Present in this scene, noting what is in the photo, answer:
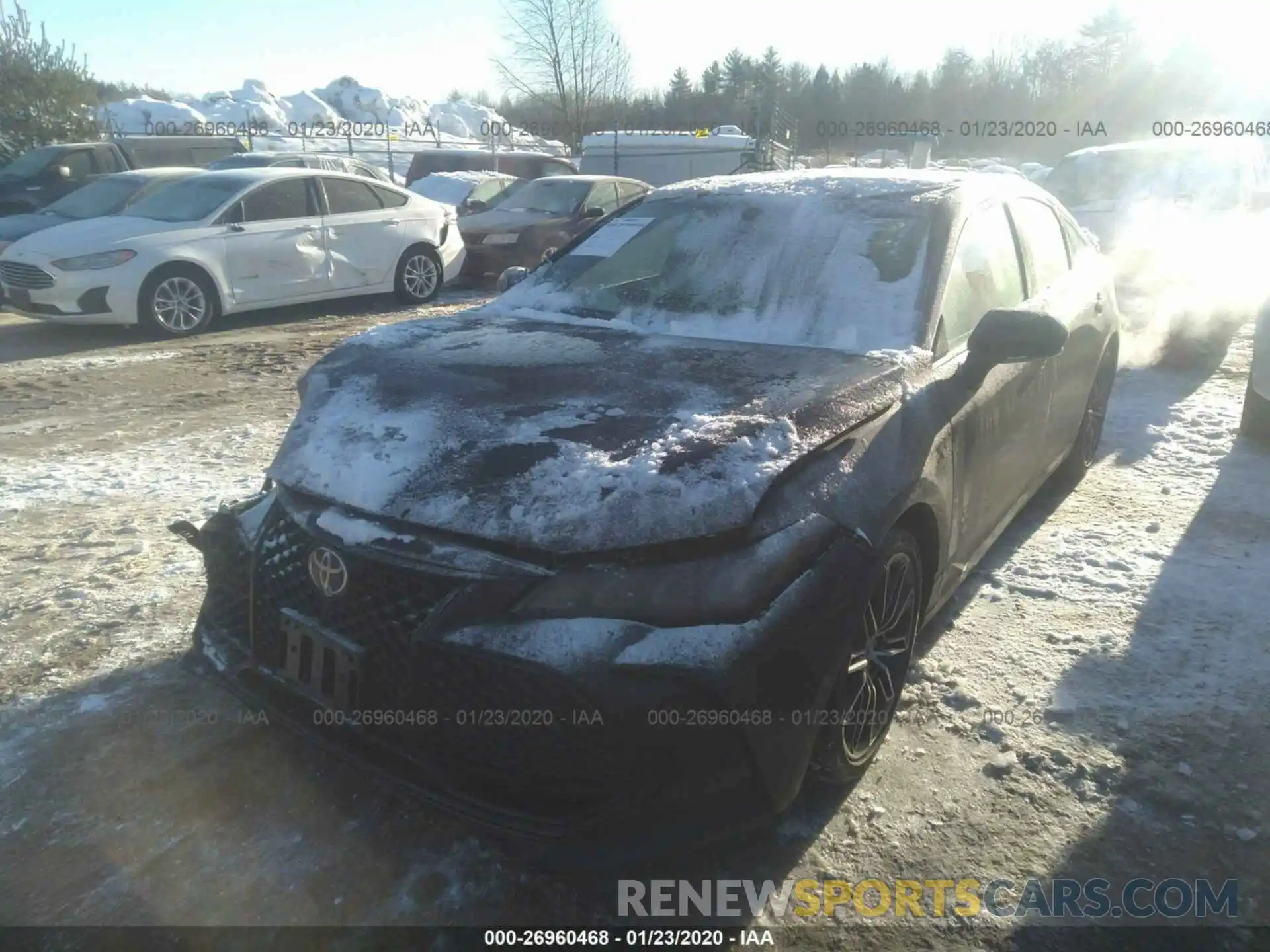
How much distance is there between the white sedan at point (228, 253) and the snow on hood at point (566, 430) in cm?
645

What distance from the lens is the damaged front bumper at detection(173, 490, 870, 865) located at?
6.17 ft

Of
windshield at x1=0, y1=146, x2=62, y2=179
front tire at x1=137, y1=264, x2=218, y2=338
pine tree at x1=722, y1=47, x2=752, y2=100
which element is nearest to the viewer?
front tire at x1=137, y1=264, x2=218, y2=338

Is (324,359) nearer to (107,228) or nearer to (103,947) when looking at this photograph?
(103,947)

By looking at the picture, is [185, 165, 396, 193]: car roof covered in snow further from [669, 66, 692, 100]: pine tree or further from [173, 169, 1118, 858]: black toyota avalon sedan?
[669, 66, 692, 100]: pine tree

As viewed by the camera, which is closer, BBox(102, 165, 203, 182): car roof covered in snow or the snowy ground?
the snowy ground

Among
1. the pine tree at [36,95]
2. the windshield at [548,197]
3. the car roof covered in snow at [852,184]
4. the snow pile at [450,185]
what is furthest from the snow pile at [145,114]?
the car roof covered in snow at [852,184]

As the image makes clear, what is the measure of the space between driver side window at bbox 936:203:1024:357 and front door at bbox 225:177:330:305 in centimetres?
740

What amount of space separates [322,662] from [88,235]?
782 centimetres

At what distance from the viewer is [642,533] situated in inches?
78.7

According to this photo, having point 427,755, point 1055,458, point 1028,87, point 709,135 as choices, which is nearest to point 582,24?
point 709,135

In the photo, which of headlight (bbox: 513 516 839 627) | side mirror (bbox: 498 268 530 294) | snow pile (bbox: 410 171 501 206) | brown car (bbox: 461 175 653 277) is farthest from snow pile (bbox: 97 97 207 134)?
headlight (bbox: 513 516 839 627)

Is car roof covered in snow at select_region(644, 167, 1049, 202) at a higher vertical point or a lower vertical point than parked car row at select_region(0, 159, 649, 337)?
higher

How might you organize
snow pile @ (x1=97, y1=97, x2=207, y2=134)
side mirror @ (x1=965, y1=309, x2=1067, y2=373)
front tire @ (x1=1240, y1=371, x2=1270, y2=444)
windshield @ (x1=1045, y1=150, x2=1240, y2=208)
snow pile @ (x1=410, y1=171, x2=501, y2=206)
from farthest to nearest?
snow pile @ (x1=97, y1=97, x2=207, y2=134) < snow pile @ (x1=410, y1=171, x2=501, y2=206) < windshield @ (x1=1045, y1=150, x2=1240, y2=208) < front tire @ (x1=1240, y1=371, x2=1270, y2=444) < side mirror @ (x1=965, y1=309, x2=1067, y2=373)

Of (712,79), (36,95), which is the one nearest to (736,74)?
(712,79)
